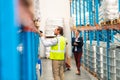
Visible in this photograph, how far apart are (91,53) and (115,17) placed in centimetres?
430

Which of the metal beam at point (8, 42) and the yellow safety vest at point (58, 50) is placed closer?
the metal beam at point (8, 42)

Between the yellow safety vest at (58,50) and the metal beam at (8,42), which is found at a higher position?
the metal beam at (8,42)

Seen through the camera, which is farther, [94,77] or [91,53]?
[91,53]

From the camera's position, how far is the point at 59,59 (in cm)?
831

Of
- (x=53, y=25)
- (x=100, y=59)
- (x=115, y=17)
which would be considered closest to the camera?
(x=115, y=17)

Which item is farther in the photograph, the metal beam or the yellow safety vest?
the yellow safety vest

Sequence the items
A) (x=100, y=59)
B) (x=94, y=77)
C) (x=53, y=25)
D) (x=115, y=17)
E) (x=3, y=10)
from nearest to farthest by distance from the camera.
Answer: (x=3, y=10)
(x=115, y=17)
(x=100, y=59)
(x=94, y=77)
(x=53, y=25)

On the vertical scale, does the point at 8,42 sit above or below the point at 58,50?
above

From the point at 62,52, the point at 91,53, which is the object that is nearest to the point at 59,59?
the point at 62,52

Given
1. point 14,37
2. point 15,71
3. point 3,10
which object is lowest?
point 15,71

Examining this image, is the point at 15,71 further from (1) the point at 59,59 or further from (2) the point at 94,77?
(2) the point at 94,77

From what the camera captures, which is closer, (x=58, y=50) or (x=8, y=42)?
(x=8, y=42)

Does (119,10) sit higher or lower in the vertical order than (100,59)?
higher

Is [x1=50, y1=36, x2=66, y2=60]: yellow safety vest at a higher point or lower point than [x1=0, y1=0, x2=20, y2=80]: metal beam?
lower
